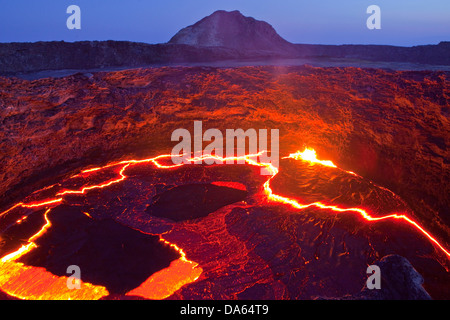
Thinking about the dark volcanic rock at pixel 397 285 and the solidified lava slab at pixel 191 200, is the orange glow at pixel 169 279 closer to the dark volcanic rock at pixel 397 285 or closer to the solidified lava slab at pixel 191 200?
the solidified lava slab at pixel 191 200

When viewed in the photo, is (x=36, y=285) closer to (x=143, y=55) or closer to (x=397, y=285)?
(x=397, y=285)

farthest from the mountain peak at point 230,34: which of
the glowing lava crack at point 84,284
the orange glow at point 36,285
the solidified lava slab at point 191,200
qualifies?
the orange glow at point 36,285

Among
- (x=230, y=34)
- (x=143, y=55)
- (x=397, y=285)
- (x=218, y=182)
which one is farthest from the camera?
(x=230, y=34)

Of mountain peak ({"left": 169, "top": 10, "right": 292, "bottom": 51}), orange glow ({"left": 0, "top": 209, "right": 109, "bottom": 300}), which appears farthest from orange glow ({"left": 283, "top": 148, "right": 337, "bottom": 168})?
mountain peak ({"left": 169, "top": 10, "right": 292, "bottom": 51})

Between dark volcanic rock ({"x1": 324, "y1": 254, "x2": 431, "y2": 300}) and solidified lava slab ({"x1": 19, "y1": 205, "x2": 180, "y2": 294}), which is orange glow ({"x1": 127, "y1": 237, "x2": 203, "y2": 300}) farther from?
dark volcanic rock ({"x1": 324, "y1": 254, "x2": 431, "y2": 300})

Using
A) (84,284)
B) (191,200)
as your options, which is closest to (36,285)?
(84,284)
